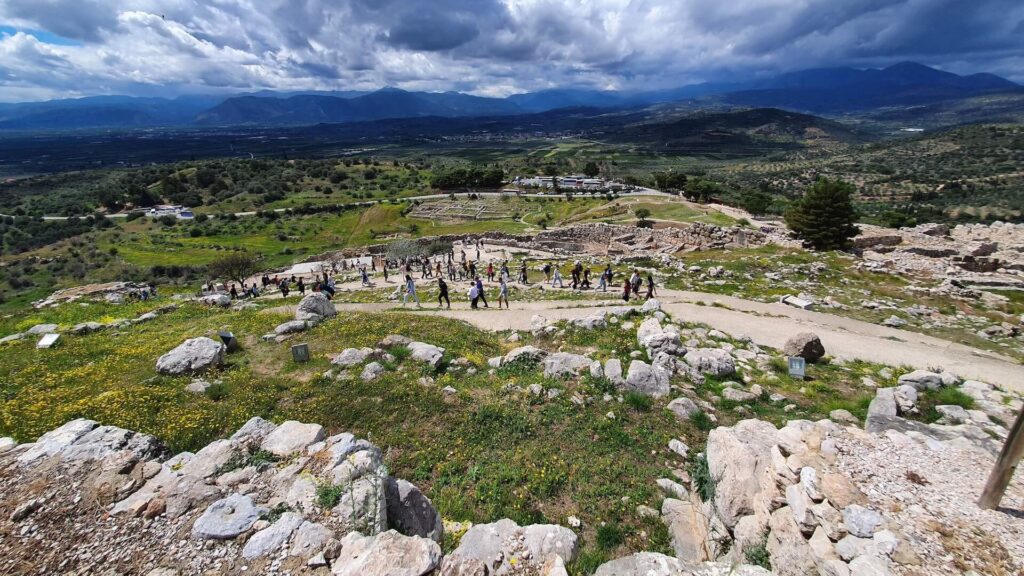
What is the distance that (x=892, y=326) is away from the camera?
58.0ft

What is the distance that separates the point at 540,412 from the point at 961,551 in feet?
23.2

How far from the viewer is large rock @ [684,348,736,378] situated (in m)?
12.3

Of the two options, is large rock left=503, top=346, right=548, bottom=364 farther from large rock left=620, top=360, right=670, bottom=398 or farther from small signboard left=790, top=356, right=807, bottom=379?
small signboard left=790, top=356, right=807, bottom=379

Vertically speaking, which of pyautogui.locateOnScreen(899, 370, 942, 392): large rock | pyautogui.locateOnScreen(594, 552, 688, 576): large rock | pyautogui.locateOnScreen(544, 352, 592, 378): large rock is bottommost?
pyautogui.locateOnScreen(544, 352, 592, 378): large rock

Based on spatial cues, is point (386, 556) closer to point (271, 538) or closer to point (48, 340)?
point (271, 538)

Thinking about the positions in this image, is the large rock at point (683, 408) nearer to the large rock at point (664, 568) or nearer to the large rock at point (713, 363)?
the large rock at point (713, 363)

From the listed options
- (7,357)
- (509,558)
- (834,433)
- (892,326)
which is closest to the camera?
(509,558)

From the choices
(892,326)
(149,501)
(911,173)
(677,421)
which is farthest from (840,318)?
(911,173)

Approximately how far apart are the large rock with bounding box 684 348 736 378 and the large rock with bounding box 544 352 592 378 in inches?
120

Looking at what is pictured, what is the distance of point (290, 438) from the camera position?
836cm

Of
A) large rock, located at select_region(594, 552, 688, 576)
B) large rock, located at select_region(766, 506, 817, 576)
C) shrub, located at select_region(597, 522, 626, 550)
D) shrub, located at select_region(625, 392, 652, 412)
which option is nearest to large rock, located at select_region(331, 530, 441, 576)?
large rock, located at select_region(594, 552, 688, 576)

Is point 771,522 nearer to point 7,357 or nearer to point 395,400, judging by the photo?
point 395,400

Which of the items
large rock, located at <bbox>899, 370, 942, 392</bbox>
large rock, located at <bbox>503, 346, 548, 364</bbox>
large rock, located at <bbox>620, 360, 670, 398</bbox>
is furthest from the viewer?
large rock, located at <bbox>503, 346, 548, 364</bbox>

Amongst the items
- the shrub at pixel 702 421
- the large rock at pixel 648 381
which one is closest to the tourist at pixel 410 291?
the large rock at pixel 648 381
